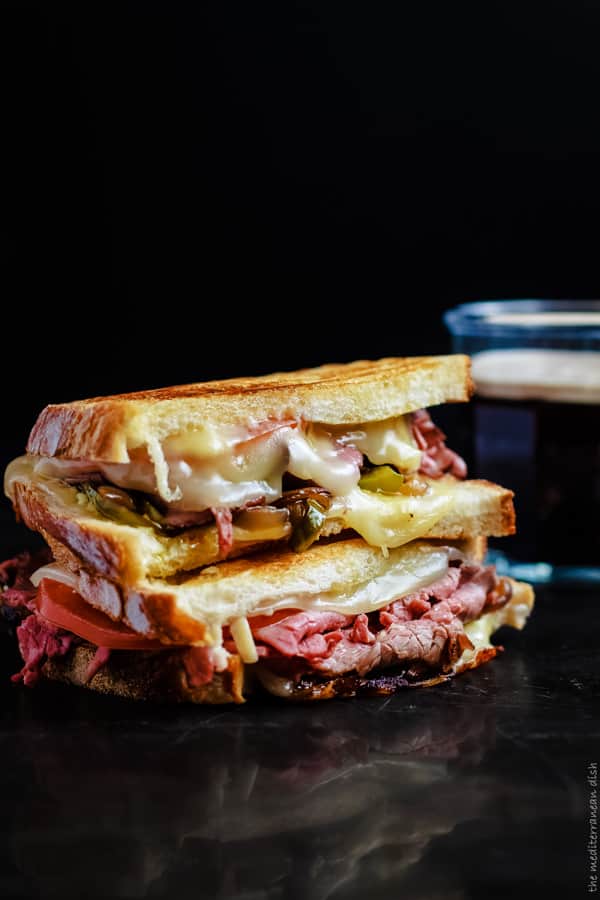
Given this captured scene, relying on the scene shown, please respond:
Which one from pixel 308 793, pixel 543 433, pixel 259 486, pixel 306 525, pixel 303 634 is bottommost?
pixel 308 793

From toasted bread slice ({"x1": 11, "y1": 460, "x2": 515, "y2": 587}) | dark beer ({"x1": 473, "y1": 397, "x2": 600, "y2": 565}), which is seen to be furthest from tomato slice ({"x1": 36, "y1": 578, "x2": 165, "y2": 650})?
dark beer ({"x1": 473, "y1": 397, "x2": 600, "y2": 565})

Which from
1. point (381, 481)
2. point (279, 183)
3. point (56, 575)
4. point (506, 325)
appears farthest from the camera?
point (279, 183)

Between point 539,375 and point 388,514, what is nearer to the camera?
point 388,514

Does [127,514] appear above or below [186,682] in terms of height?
above

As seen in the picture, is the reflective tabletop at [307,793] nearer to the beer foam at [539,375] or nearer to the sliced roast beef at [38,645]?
the sliced roast beef at [38,645]

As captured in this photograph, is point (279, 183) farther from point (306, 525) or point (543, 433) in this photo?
point (306, 525)

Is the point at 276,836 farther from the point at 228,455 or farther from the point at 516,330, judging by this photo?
the point at 516,330

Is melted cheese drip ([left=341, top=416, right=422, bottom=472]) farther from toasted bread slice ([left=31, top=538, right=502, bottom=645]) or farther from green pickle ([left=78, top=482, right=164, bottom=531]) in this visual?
green pickle ([left=78, top=482, right=164, bottom=531])

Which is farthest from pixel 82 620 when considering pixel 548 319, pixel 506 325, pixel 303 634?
pixel 548 319

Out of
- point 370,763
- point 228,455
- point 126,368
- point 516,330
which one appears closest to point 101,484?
point 228,455
